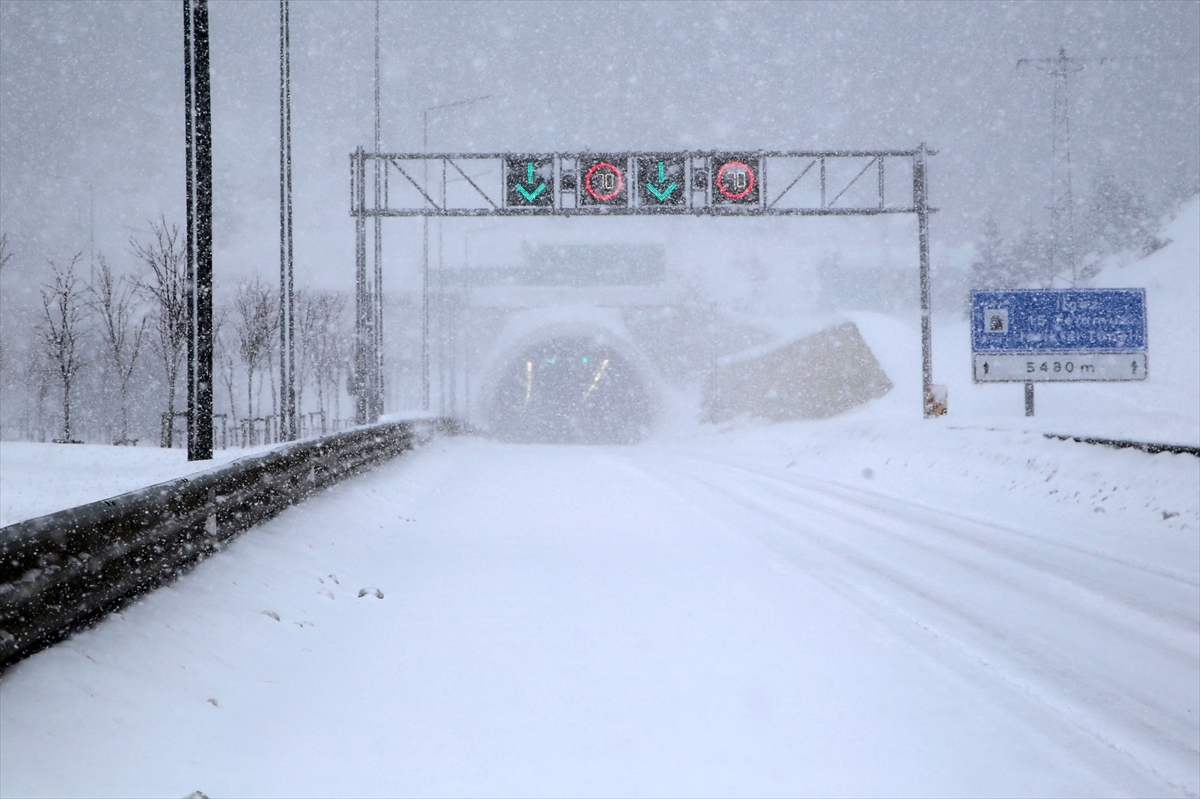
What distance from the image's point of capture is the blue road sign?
16.8 m

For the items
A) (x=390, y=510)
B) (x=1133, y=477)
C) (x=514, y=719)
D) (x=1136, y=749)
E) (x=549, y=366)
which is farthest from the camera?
(x=549, y=366)

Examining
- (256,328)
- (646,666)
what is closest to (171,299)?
(256,328)

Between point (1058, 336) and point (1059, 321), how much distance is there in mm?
293

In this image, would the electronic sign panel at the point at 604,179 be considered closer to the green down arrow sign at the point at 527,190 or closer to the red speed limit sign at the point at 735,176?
the green down arrow sign at the point at 527,190

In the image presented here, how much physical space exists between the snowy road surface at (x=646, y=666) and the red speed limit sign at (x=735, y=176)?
12626 millimetres

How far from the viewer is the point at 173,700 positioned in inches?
171

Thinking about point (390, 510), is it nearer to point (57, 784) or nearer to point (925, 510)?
point (925, 510)

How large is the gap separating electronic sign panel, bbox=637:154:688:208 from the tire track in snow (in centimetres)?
1190

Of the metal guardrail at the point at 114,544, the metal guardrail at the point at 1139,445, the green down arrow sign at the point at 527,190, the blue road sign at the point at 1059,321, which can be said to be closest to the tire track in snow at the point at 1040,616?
the metal guardrail at the point at 1139,445

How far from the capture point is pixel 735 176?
68.7 ft

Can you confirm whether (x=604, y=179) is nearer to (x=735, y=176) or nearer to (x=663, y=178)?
(x=663, y=178)

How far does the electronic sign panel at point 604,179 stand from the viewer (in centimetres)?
2092

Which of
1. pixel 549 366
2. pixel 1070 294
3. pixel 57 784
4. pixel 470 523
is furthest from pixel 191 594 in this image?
pixel 549 366

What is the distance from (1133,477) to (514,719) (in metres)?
9.28
